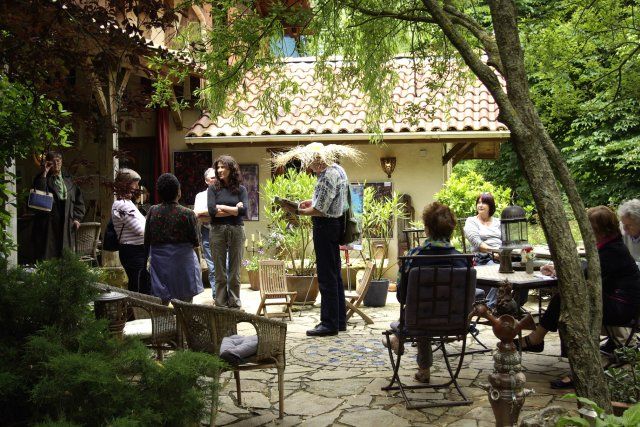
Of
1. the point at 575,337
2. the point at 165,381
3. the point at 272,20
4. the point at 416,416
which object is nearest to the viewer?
the point at 165,381

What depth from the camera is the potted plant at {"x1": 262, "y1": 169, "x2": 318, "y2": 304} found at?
34.7ft

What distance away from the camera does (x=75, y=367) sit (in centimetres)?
283

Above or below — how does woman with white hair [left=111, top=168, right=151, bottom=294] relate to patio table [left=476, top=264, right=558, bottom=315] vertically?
above

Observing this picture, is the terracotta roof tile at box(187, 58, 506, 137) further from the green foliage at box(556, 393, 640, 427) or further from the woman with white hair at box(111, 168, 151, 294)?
the green foliage at box(556, 393, 640, 427)

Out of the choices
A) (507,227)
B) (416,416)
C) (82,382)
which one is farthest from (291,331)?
(82,382)

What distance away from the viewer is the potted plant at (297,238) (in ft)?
34.7

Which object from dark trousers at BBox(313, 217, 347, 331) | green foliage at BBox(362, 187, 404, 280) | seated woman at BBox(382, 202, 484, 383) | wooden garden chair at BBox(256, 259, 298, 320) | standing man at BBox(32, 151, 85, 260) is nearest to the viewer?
seated woman at BBox(382, 202, 484, 383)

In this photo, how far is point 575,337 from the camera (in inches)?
149

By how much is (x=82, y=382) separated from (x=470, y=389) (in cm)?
360

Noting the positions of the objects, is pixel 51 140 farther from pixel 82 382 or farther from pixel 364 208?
pixel 364 208

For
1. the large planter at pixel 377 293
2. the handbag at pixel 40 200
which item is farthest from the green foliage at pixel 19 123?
the large planter at pixel 377 293

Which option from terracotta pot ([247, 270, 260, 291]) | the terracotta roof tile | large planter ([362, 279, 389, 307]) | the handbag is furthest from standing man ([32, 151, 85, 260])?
the terracotta roof tile

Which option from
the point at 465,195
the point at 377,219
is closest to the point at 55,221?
the point at 377,219

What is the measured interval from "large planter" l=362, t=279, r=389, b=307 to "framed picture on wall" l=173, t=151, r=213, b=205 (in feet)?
16.6
